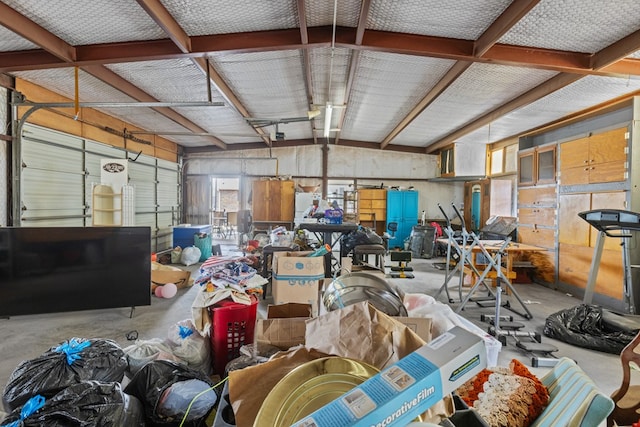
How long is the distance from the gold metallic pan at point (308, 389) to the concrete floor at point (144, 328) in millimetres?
2325

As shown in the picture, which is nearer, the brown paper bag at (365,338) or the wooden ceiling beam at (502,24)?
the brown paper bag at (365,338)

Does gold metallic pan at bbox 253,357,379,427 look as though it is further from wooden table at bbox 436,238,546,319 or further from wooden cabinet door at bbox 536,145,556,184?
wooden cabinet door at bbox 536,145,556,184

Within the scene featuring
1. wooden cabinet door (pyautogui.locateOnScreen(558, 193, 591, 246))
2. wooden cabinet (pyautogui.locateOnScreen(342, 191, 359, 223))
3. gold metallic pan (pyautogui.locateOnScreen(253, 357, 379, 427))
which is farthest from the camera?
wooden cabinet (pyautogui.locateOnScreen(342, 191, 359, 223))

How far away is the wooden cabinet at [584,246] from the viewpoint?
419 cm

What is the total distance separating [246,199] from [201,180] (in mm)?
1501

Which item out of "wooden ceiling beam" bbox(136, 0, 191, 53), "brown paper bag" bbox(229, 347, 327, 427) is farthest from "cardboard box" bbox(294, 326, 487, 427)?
"wooden ceiling beam" bbox(136, 0, 191, 53)

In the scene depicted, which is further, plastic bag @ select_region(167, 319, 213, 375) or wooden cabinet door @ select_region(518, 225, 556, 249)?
wooden cabinet door @ select_region(518, 225, 556, 249)

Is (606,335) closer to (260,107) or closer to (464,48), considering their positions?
(464,48)

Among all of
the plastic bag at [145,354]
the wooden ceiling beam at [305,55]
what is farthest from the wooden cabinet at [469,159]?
the plastic bag at [145,354]

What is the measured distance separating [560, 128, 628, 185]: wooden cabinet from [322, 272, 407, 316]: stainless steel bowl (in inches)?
171

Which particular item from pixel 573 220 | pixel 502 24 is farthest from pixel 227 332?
pixel 573 220

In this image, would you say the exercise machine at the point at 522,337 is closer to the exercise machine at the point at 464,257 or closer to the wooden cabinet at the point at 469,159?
the exercise machine at the point at 464,257

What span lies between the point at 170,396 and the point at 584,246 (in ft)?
18.9

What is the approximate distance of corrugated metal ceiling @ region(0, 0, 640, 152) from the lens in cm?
281
